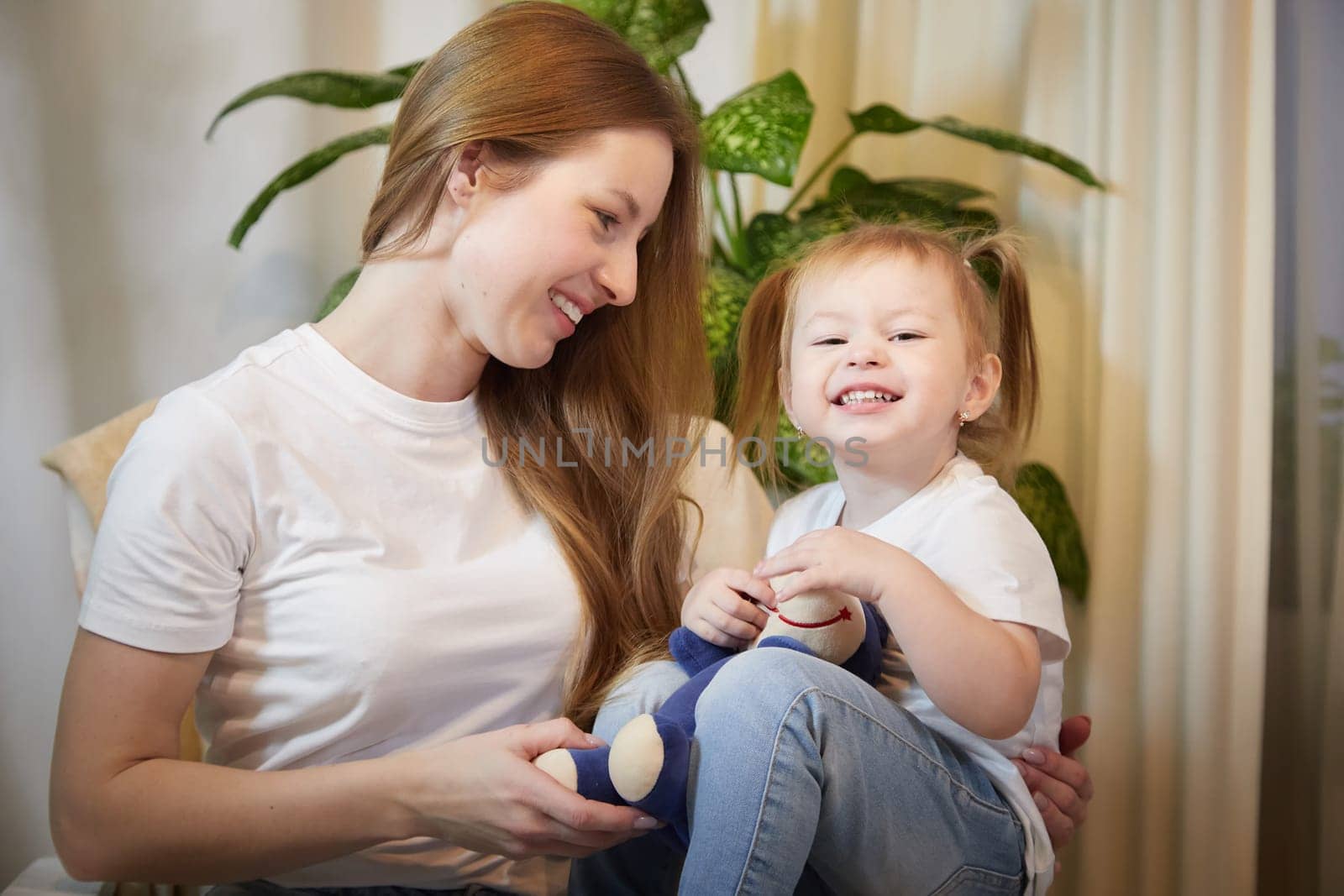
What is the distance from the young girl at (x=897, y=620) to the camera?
0.83 metres

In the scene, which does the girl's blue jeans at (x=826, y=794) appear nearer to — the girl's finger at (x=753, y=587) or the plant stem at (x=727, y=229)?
the girl's finger at (x=753, y=587)

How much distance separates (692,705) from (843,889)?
0.22 meters

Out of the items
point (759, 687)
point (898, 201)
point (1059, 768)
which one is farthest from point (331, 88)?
point (1059, 768)

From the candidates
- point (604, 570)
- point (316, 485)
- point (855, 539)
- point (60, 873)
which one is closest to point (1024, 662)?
point (855, 539)

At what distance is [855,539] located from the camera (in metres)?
0.91

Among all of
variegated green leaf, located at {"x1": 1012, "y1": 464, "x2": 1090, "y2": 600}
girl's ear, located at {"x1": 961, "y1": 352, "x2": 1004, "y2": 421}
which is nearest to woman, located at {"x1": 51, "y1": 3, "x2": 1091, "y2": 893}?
girl's ear, located at {"x1": 961, "y1": 352, "x2": 1004, "y2": 421}

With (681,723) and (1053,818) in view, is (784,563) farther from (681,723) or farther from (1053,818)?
(1053,818)

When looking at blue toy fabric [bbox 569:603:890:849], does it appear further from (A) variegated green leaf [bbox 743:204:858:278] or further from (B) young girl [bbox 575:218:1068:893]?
(A) variegated green leaf [bbox 743:204:858:278]

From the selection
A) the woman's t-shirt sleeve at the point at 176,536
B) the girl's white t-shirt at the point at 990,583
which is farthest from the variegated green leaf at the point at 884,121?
the woman's t-shirt sleeve at the point at 176,536

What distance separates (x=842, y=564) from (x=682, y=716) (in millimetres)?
194

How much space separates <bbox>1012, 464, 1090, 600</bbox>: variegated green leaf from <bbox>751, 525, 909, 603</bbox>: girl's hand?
0.85 metres

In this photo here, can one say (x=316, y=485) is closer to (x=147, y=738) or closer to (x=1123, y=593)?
(x=147, y=738)

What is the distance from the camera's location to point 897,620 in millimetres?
886

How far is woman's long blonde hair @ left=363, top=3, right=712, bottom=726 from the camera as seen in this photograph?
1.04m
